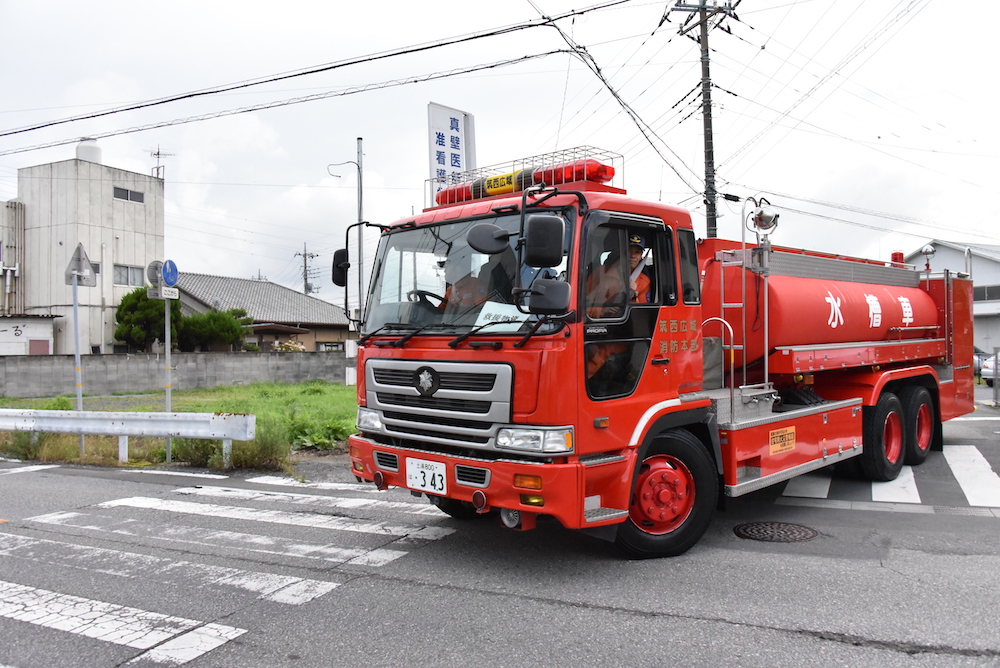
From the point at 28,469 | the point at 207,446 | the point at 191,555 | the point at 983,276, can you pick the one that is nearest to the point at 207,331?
the point at 28,469

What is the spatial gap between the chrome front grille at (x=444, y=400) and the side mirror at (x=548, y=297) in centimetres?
48

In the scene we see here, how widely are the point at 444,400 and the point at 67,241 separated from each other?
3434 centimetres

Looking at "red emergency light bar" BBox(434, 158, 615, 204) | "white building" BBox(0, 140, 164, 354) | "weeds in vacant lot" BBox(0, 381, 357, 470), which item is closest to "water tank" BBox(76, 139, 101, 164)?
"white building" BBox(0, 140, 164, 354)

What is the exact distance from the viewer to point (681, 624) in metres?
3.97

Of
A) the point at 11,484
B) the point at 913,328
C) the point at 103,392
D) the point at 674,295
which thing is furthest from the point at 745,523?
the point at 103,392

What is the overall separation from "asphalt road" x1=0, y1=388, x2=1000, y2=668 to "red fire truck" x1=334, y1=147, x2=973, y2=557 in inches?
20.4

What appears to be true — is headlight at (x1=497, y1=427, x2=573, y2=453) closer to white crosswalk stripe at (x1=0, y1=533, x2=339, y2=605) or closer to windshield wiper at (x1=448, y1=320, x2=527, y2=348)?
windshield wiper at (x1=448, y1=320, x2=527, y2=348)

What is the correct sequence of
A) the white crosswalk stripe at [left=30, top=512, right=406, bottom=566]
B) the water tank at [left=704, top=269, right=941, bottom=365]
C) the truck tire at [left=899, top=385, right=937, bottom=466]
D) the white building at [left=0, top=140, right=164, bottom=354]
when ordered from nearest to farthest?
the white crosswalk stripe at [left=30, top=512, right=406, bottom=566] → the water tank at [left=704, top=269, right=941, bottom=365] → the truck tire at [left=899, top=385, right=937, bottom=466] → the white building at [left=0, top=140, right=164, bottom=354]

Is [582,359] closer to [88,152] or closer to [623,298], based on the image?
[623,298]

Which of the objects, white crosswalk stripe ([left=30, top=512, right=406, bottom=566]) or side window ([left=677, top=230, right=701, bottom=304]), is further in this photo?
side window ([left=677, top=230, right=701, bottom=304])

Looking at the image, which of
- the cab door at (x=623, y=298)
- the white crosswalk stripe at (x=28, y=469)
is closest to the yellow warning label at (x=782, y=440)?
the cab door at (x=623, y=298)

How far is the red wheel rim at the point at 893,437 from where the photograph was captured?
8.28 m

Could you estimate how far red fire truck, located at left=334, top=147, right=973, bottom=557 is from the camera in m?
4.59

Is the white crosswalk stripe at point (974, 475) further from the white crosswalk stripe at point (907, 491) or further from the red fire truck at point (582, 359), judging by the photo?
the red fire truck at point (582, 359)
